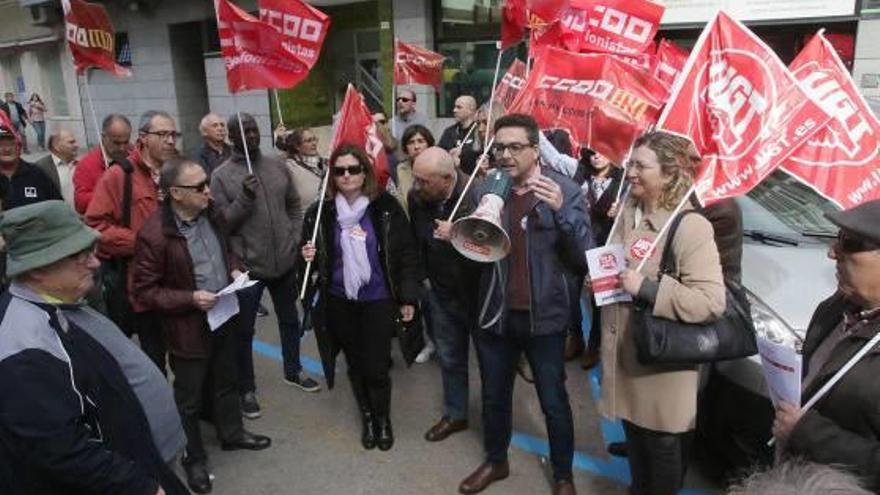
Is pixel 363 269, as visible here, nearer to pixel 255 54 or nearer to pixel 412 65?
pixel 255 54

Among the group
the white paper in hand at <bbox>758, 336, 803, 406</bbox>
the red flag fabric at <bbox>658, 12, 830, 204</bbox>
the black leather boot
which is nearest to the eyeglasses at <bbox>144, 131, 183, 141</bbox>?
the black leather boot

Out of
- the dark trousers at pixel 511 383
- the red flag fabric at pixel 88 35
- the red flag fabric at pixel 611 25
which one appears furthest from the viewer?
the red flag fabric at pixel 88 35

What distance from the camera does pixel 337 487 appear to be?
12.0ft

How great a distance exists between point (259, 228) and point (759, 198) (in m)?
3.31

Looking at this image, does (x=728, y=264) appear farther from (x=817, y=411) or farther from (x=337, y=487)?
(x=337, y=487)

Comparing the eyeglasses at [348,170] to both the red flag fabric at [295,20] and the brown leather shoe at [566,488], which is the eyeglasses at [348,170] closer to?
the red flag fabric at [295,20]

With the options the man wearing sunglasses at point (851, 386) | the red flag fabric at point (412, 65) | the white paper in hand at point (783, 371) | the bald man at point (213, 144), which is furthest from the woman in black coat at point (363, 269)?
the red flag fabric at point (412, 65)

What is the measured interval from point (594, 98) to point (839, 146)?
165cm

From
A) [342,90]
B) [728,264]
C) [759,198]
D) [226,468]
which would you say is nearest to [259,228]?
[226,468]

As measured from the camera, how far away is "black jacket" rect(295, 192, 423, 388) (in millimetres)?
3900

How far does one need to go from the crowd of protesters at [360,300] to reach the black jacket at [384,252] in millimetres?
13

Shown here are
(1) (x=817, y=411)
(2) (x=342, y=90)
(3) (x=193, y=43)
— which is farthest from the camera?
(3) (x=193, y=43)

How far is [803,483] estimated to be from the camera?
4.04 ft

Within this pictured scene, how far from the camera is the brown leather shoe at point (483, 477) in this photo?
3539mm
